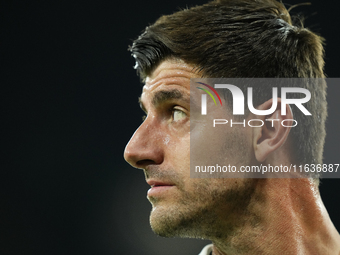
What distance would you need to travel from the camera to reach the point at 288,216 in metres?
1.06

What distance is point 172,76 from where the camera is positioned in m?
1.12

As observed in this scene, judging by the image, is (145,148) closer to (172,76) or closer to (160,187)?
(160,187)

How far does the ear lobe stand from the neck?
0.30 ft

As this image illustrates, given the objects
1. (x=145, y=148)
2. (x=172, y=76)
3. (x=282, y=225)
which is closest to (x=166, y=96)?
(x=172, y=76)

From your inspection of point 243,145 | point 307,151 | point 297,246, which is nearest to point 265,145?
point 243,145

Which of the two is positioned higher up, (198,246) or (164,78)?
(164,78)

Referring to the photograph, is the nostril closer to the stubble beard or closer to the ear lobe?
the stubble beard

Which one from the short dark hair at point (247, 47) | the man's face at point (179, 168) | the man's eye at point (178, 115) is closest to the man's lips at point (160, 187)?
the man's face at point (179, 168)

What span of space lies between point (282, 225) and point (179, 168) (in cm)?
33

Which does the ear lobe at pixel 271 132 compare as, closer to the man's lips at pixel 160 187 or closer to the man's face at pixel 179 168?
the man's face at pixel 179 168

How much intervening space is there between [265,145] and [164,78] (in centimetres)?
36

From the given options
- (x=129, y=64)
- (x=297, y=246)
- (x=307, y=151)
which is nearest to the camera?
(x=297, y=246)

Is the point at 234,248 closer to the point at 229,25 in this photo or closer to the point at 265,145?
the point at 265,145

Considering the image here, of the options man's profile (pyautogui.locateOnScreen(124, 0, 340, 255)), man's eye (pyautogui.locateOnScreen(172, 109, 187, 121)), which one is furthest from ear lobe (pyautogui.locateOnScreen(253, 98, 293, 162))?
man's eye (pyautogui.locateOnScreen(172, 109, 187, 121))
